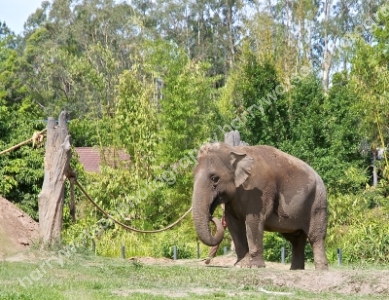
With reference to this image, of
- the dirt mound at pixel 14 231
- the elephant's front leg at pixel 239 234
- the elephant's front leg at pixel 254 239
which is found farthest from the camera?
the dirt mound at pixel 14 231

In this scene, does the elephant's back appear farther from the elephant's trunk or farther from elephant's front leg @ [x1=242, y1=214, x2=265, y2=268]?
the elephant's trunk

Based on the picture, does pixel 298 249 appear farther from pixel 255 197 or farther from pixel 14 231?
pixel 14 231

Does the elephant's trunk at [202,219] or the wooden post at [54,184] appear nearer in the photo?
the elephant's trunk at [202,219]

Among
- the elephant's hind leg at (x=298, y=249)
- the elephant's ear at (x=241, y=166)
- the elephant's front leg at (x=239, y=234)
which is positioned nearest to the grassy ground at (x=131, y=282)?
the elephant's front leg at (x=239, y=234)

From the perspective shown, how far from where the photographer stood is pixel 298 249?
14352 millimetres

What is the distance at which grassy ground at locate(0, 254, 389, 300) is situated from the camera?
32.1ft

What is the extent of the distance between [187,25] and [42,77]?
1079cm

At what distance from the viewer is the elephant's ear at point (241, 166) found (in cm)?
1306

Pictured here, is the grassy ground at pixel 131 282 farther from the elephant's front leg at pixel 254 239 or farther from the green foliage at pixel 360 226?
the green foliage at pixel 360 226

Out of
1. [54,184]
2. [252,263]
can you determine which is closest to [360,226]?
[252,263]

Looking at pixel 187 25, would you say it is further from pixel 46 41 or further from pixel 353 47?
pixel 353 47

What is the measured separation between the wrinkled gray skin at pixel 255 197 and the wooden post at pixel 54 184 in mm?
2222

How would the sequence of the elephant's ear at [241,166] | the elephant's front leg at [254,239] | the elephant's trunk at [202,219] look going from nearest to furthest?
the elephant's trunk at [202,219] → the elephant's ear at [241,166] → the elephant's front leg at [254,239]

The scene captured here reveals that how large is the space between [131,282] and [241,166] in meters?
3.00
